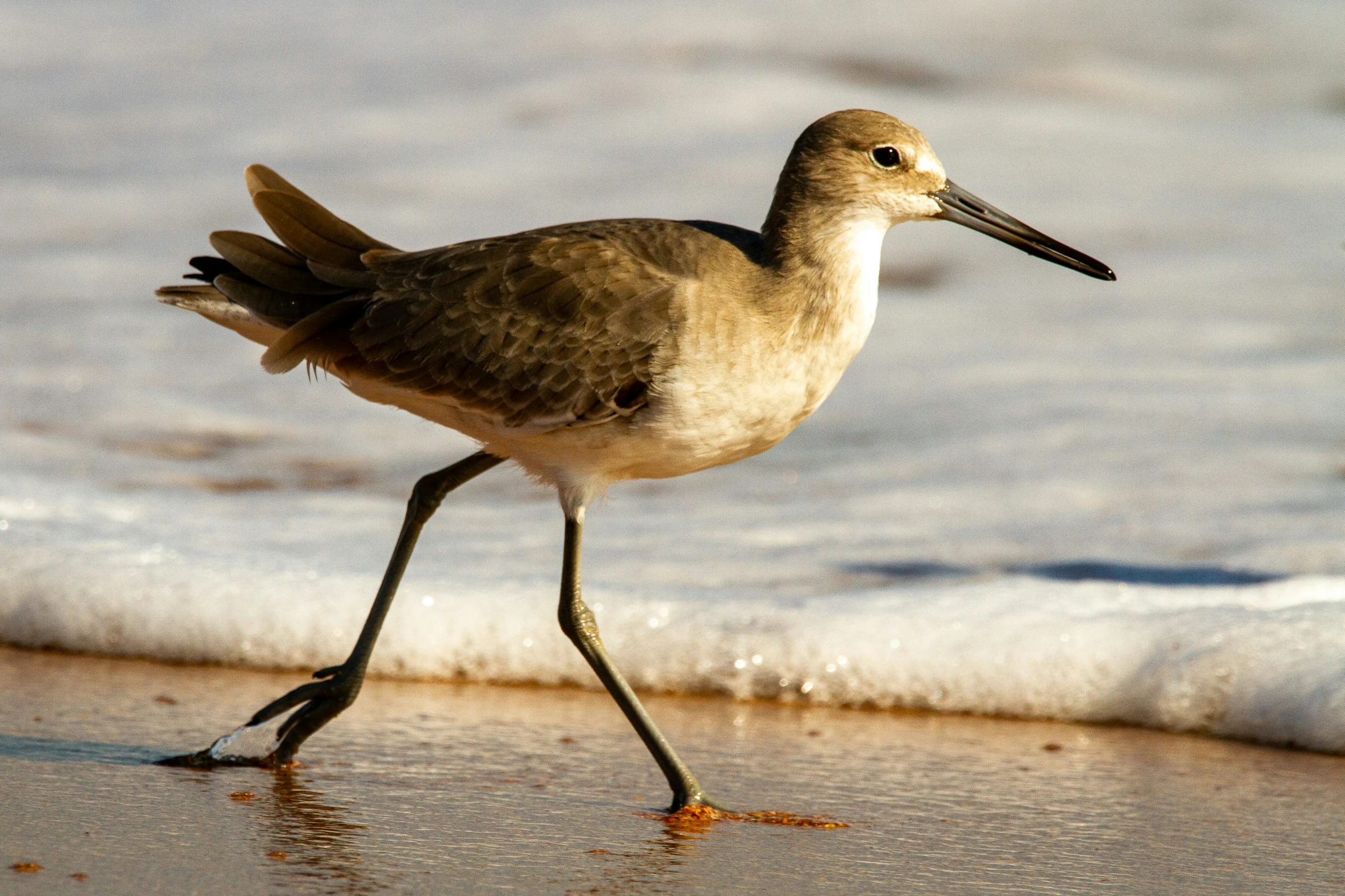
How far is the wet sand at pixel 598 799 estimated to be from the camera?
3.15 metres

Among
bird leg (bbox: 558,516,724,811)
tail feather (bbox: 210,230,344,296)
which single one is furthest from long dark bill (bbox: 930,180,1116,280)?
tail feather (bbox: 210,230,344,296)

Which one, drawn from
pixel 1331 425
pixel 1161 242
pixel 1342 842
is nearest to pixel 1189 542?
pixel 1331 425

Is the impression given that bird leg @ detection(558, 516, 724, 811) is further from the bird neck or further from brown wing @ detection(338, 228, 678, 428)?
the bird neck

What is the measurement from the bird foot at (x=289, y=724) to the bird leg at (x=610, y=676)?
0.54m

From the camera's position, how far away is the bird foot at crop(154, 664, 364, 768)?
391 centimetres

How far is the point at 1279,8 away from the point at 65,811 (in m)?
10.4

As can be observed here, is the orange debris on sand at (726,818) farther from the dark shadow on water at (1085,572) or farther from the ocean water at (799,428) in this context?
the dark shadow on water at (1085,572)

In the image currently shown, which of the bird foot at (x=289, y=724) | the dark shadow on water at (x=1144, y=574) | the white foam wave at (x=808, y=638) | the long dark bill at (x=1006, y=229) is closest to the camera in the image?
the bird foot at (x=289, y=724)

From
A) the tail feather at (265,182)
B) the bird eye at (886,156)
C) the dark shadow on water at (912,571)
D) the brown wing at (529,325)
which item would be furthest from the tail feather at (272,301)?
the dark shadow on water at (912,571)

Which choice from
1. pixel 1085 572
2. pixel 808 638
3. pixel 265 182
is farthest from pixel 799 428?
pixel 265 182

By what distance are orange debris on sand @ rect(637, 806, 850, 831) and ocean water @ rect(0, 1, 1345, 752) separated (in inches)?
43.3

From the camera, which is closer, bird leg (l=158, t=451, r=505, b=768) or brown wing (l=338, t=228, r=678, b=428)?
brown wing (l=338, t=228, r=678, b=428)

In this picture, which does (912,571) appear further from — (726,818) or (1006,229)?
(726,818)

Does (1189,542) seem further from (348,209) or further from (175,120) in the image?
(175,120)
